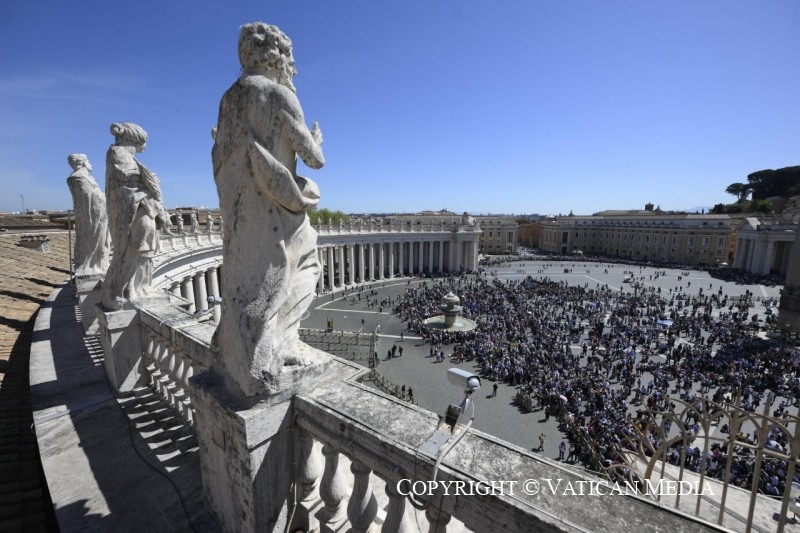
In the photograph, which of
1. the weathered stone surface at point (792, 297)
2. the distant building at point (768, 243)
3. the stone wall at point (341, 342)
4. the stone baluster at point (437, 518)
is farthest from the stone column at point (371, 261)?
the distant building at point (768, 243)

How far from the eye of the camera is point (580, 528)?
1865 mm

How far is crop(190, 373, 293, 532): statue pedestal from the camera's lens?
2875 millimetres

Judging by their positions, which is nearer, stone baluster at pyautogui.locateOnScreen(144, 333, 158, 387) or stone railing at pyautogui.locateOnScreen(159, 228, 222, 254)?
stone baluster at pyautogui.locateOnScreen(144, 333, 158, 387)

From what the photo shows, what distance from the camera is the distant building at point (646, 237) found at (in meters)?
72.1

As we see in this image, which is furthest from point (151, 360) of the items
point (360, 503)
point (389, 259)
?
point (389, 259)

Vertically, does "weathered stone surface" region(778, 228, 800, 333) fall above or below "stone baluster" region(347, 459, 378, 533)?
below

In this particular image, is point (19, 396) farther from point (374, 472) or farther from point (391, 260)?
point (391, 260)

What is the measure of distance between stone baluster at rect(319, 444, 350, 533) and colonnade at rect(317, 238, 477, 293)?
41.3 meters

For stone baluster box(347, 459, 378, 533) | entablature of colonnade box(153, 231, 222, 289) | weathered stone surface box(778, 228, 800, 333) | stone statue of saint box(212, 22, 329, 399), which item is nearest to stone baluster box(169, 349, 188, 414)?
stone statue of saint box(212, 22, 329, 399)

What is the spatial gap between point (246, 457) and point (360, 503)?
0.91 meters

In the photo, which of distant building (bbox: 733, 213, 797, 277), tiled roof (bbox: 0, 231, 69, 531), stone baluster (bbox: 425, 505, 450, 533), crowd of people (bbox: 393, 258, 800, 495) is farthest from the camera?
distant building (bbox: 733, 213, 797, 277)

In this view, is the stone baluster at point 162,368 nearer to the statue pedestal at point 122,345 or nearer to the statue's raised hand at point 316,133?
the statue pedestal at point 122,345

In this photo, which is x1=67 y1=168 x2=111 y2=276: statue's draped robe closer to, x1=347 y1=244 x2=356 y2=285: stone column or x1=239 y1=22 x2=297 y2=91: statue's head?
x1=239 y1=22 x2=297 y2=91: statue's head

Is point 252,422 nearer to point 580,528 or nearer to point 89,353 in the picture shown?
point 580,528
